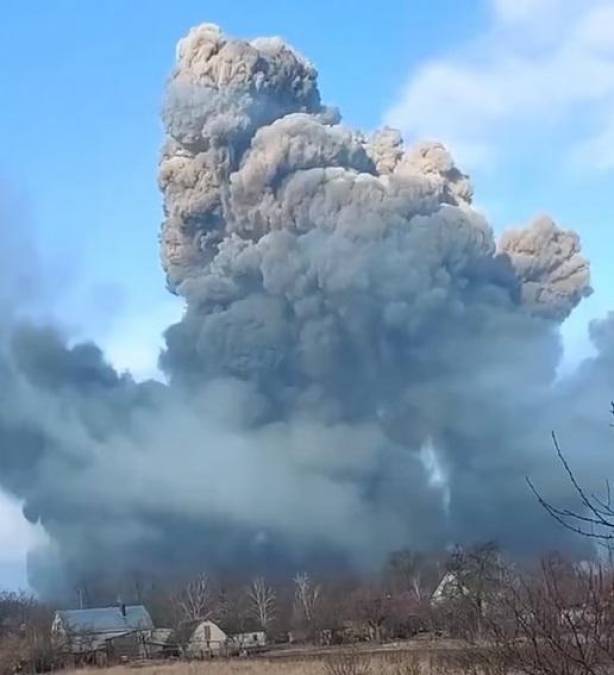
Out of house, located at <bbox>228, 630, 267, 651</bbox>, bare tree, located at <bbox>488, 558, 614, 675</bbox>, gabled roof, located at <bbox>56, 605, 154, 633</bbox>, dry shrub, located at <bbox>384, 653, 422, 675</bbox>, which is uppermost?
gabled roof, located at <bbox>56, 605, 154, 633</bbox>

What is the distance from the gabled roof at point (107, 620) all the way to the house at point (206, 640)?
3.14 metres

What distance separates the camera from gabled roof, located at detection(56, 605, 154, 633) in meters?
45.7

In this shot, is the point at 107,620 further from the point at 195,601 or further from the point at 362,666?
the point at 362,666

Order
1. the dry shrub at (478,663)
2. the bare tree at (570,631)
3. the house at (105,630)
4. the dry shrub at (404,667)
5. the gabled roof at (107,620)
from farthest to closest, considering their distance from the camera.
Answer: the gabled roof at (107,620) → the house at (105,630) → the dry shrub at (404,667) → the dry shrub at (478,663) → the bare tree at (570,631)

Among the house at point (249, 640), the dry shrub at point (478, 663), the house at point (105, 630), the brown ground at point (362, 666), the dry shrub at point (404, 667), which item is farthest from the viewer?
the house at point (249, 640)

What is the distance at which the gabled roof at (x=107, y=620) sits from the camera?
45.7m

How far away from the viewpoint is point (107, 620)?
48.5 metres

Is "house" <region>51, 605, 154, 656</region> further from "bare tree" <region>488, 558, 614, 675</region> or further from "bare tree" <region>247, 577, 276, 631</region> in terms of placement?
"bare tree" <region>488, 558, 614, 675</region>

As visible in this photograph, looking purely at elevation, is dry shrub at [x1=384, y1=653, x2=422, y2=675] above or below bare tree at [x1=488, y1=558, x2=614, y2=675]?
above

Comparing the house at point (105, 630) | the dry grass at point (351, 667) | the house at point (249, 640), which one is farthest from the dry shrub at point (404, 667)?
the house at point (249, 640)

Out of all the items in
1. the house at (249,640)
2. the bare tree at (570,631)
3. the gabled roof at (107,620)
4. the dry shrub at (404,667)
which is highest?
the gabled roof at (107,620)

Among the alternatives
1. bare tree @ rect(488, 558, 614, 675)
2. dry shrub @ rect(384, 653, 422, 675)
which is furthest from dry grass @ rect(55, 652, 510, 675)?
bare tree @ rect(488, 558, 614, 675)

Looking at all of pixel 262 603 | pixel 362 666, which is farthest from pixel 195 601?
pixel 362 666

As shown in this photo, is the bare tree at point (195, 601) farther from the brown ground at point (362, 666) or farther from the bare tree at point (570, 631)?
the bare tree at point (570, 631)
